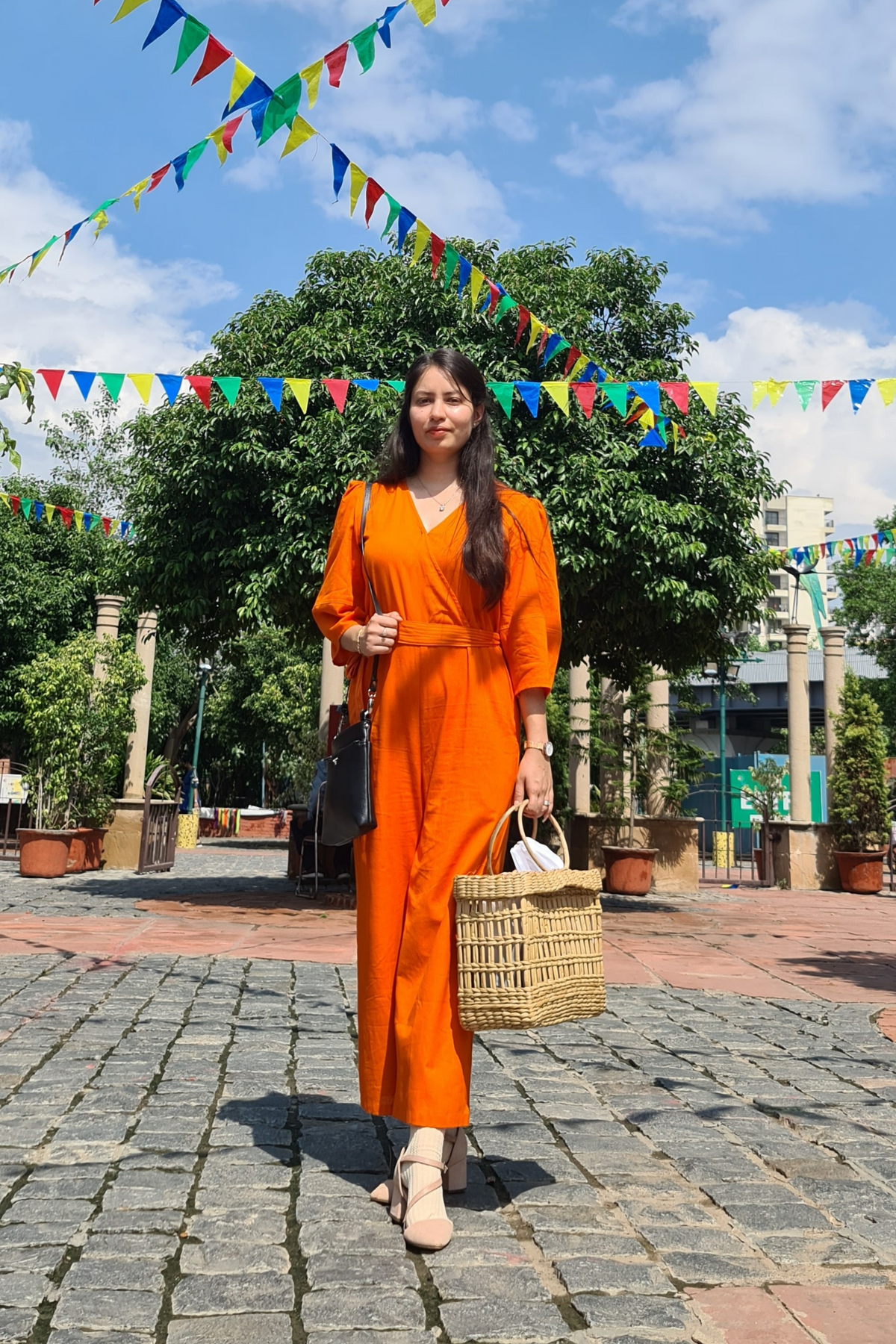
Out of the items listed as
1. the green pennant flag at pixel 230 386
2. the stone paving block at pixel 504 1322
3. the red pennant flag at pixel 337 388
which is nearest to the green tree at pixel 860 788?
the red pennant flag at pixel 337 388

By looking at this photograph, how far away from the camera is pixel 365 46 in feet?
18.9

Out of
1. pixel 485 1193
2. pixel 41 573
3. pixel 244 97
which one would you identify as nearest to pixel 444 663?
pixel 485 1193

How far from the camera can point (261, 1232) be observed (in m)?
2.42

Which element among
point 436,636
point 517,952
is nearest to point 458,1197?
point 517,952

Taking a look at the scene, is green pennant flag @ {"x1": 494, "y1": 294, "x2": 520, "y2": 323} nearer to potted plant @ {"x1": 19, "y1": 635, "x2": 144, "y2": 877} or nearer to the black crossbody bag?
the black crossbody bag

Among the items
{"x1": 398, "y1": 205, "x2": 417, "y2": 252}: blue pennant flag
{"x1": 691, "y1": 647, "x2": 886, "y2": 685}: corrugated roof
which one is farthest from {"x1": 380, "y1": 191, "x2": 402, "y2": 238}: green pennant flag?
{"x1": 691, "y1": 647, "x2": 886, "y2": 685}: corrugated roof

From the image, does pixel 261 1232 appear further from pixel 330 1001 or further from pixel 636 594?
pixel 636 594

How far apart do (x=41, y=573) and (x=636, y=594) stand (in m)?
15.9

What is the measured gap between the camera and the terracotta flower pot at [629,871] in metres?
13.6

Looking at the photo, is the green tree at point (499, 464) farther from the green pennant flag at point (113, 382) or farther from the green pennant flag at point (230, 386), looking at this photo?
the green pennant flag at point (113, 382)

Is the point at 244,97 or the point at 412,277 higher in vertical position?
the point at 412,277

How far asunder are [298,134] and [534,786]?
192 inches

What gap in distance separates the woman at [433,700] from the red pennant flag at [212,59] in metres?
3.64

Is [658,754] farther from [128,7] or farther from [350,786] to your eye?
[350,786]
